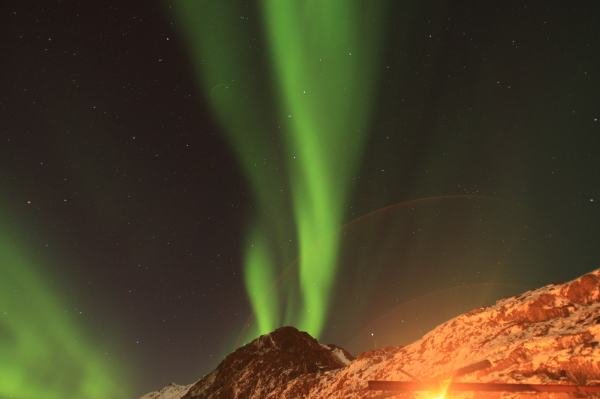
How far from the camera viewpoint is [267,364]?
60688 mm

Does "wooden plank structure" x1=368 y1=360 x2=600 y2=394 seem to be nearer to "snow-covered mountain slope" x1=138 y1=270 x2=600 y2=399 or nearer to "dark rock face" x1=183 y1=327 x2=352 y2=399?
"snow-covered mountain slope" x1=138 y1=270 x2=600 y2=399

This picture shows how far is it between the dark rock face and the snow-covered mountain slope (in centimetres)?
1280

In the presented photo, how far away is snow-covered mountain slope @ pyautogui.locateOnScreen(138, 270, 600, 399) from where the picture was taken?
16.7m

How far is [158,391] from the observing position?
12325cm

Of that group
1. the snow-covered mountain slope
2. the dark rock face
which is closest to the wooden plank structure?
the snow-covered mountain slope

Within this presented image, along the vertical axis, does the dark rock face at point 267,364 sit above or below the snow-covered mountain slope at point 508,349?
above

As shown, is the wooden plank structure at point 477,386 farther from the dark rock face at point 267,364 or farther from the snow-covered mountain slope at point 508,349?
the dark rock face at point 267,364

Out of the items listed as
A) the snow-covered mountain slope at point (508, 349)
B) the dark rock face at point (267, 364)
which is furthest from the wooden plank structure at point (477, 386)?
the dark rock face at point (267, 364)

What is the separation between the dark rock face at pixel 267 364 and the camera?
54.1 meters

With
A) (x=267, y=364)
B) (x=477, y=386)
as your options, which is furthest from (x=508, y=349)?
(x=267, y=364)

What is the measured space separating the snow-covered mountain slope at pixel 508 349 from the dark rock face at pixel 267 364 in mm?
12796

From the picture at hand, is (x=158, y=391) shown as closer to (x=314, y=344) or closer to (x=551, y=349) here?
(x=314, y=344)

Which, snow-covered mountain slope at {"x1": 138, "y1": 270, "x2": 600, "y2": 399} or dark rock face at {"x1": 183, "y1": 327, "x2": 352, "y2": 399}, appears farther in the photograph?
dark rock face at {"x1": 183, "y1": 327, "x2": 352, "y2": 399}

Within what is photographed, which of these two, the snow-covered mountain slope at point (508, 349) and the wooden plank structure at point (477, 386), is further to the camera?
the snow-covered mountain slope at point (508, 349)
